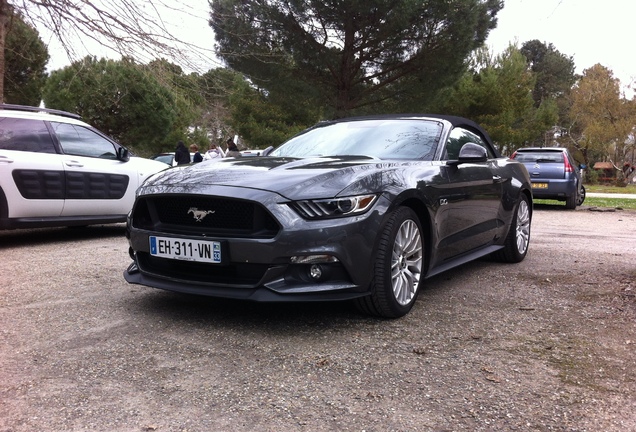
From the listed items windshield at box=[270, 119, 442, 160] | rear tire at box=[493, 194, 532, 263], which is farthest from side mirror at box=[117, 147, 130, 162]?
rear tire at box=[493, 194, 532, 263]

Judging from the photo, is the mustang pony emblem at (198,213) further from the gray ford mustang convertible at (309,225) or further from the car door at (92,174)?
the car door at (92,174)

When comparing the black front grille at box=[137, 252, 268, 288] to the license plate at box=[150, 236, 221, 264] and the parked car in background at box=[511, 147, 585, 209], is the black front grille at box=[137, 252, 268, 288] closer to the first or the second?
the license plate at box=[150, 236, 221, 264]

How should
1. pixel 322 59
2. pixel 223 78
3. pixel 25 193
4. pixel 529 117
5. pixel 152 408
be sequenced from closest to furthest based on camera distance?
1. pixel 152 408
2. pixel 25 193
3. pixel 223 78
4. pixel 322 59
5. pixel 529 117

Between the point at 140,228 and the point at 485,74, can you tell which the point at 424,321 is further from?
the point at 485,74

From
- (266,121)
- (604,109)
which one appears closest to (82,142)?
(266,121)

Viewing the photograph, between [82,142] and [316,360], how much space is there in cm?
545

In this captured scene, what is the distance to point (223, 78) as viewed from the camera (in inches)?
335

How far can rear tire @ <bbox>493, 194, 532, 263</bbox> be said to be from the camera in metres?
5.45

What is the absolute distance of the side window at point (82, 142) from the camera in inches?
267

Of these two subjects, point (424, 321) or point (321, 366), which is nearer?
point (321, 366)

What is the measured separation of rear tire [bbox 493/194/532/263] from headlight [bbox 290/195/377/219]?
275cm

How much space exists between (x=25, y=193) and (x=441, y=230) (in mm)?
4812

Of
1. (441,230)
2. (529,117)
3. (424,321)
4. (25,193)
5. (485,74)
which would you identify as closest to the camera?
(424,321)

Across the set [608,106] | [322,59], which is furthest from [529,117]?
[322,59]
